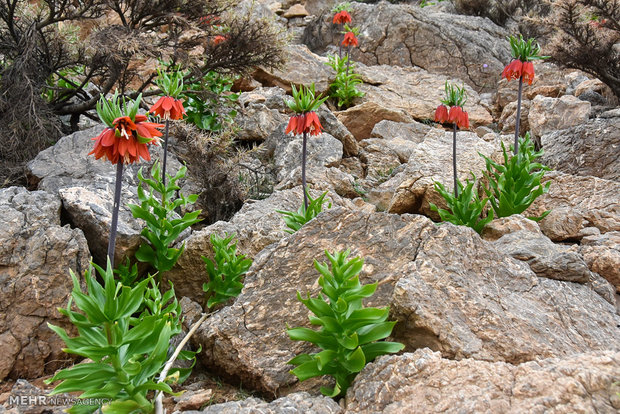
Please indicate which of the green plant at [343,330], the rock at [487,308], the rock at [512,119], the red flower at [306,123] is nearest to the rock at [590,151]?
the rock at [512,119]

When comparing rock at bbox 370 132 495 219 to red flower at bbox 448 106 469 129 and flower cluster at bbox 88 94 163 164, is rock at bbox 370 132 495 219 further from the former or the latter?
flower cluster at bbox 88 94 163 164

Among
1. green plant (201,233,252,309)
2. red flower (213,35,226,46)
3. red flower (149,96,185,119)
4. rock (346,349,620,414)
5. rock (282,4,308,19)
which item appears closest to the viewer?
rock (346,349,620,414)

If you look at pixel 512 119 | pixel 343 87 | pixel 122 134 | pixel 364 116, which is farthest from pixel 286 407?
pixel 343 87

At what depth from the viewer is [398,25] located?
42.4ft

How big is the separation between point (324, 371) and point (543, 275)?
1843 mm

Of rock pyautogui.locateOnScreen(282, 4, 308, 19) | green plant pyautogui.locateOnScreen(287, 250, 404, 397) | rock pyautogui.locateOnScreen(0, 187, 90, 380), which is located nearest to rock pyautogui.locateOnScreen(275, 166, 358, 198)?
rock pyautogui.locateOnScreen(0, 187, 90, 380)

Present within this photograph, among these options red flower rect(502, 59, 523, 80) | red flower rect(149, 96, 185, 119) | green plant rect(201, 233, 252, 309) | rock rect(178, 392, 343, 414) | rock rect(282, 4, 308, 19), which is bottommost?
green plant rect(201, 233, 252, 309)

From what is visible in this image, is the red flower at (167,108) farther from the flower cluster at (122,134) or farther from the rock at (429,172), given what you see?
the rock at (429,172)

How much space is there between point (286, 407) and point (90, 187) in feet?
10.2

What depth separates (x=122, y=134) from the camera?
2619mm

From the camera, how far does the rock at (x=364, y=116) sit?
9469 mm

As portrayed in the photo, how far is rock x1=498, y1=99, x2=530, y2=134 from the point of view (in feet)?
29.2

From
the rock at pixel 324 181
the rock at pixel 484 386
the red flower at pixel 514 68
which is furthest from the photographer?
the rock at pixel 324 181

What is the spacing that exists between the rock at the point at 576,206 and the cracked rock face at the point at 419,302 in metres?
1.57
